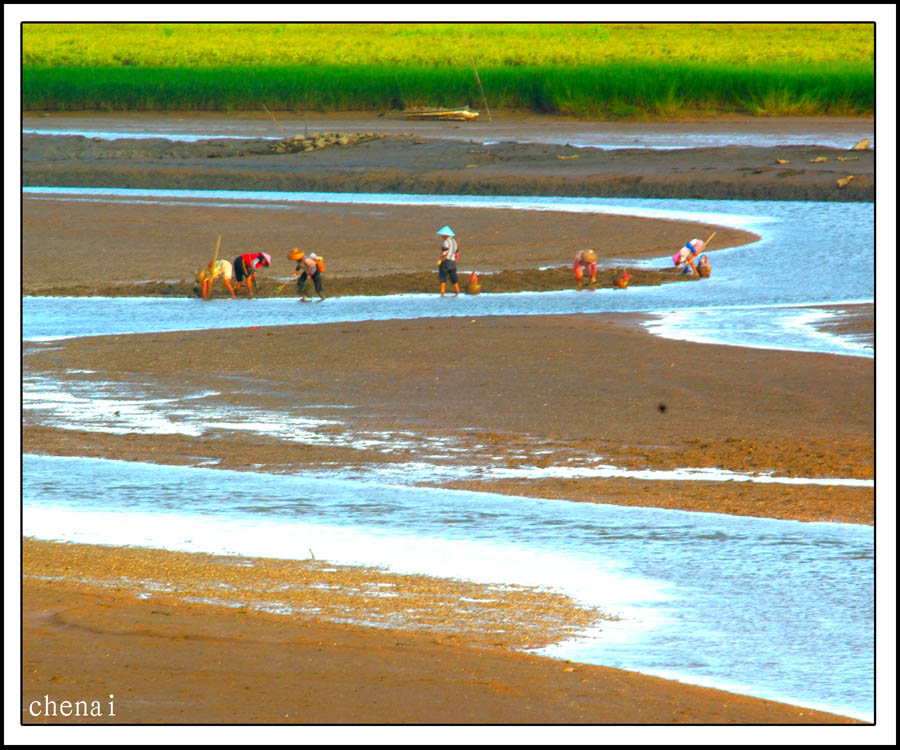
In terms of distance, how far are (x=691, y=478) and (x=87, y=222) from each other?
1674 cm

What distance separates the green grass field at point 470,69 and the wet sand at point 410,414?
13.8m

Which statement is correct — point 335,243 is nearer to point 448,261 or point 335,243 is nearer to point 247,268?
point 247,268

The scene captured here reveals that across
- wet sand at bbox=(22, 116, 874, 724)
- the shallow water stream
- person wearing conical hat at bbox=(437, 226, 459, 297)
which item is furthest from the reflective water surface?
person wearing conical hat at bbox=(437, 226, 459, 297)

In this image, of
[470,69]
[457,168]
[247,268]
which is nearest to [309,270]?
[247,268]

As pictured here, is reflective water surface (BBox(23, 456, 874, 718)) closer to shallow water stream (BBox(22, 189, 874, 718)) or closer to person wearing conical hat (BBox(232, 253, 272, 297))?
shallow water stream (BBox(22, 189, 874, 718))

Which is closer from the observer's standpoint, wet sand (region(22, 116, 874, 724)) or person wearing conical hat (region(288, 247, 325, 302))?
wet sand (region(22, 116, 874, 724))

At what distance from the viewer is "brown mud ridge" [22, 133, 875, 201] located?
27.3m

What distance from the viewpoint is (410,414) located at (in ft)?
34.0

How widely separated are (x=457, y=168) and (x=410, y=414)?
20950 millimetres

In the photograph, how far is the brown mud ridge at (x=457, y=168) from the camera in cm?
2731

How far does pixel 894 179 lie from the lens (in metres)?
8.41

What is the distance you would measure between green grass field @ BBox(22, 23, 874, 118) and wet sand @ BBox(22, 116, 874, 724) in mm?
13760

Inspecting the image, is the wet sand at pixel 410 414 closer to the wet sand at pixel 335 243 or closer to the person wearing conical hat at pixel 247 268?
the wet sand at pixel 335 243

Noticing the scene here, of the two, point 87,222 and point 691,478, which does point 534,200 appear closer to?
point 87,222
